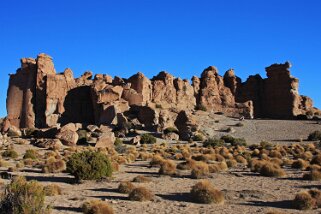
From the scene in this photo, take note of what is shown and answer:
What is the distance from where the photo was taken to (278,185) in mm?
18484

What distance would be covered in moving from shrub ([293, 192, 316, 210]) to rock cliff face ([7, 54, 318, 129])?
4107cm

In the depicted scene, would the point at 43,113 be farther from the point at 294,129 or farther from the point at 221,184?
the point at 221,184

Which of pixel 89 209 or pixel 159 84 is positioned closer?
pixel 89 209

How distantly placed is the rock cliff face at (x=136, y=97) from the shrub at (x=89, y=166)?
34724 mm

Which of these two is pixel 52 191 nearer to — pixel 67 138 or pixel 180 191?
pixel 180 191

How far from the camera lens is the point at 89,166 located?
63.4 ft

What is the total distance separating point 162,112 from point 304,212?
149 ft

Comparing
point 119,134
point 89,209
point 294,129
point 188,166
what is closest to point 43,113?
point 119,134

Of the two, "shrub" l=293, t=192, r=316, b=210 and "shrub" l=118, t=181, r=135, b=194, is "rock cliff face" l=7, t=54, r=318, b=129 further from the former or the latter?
"shrub" l=293, t=192, r=316, b=210

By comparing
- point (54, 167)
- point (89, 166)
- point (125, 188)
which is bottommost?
point (125, 188)

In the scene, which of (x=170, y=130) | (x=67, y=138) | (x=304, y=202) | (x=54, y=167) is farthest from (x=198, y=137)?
(x=304, y=202)

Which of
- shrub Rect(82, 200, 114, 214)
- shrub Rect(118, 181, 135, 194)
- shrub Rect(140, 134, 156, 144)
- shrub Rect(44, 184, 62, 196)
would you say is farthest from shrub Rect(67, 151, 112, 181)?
shrub Rect(140, 134, 156, 144)

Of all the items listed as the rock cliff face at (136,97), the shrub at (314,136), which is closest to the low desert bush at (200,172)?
the shrub at (314,136)

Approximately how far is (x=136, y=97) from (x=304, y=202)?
51.9 metres
